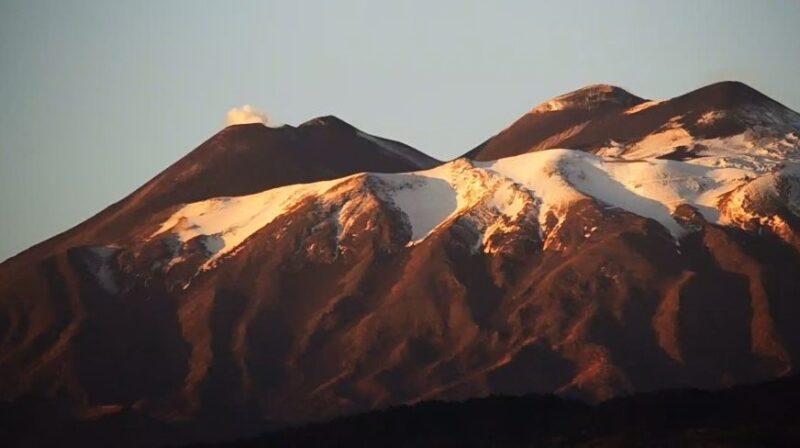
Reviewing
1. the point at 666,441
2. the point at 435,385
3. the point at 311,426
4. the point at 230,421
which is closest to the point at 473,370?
the point at 435,385

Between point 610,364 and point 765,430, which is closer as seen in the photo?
point 765,430

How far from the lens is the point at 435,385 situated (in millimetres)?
198000

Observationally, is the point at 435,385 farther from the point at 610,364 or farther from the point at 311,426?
the point at 311,426

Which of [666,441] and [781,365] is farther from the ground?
[666,441]

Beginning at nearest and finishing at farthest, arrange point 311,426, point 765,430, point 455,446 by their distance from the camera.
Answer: point 765,430, point 455,446, point 311,426

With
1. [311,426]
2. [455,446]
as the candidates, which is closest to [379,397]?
[311,426]

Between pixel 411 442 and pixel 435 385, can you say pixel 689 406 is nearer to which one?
pixel 411 442

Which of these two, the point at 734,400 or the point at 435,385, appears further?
the point at 435,385

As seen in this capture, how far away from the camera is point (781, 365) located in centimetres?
19038

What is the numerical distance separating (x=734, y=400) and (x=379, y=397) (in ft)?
284

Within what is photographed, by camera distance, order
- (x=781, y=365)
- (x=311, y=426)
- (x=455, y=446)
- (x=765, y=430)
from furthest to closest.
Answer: (x=781, y=365)
(x=311, y=426)
(x=455, y=446)
(x=765, y=430)

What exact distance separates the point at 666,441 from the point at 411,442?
74.6 feet

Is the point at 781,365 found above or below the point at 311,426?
below

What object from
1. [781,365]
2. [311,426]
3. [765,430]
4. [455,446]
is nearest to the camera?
[765,430]
